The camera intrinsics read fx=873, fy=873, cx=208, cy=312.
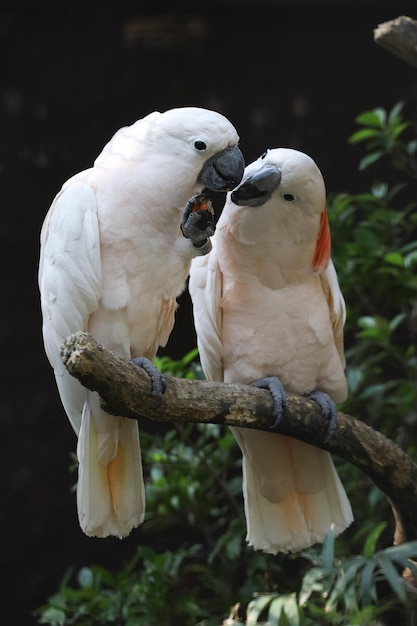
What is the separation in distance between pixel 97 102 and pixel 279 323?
1.83 metres

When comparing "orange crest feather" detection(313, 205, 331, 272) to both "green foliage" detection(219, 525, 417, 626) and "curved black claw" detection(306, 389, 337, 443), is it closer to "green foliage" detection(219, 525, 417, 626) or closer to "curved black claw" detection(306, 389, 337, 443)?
"curved black claw" detection(306, 389, 337, 443)

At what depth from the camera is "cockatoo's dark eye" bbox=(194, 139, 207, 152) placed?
87.4 inches

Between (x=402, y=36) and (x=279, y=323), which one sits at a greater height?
(x=402, y=36)

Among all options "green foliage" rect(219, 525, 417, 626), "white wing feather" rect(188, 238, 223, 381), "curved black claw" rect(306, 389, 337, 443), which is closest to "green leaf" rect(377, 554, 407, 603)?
"green foliage" rect(219, 525, 417, 626)

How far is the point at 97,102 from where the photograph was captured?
13.0 feet

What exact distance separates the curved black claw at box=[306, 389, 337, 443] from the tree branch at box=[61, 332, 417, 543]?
16mm

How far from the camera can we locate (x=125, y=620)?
3068 millimetres

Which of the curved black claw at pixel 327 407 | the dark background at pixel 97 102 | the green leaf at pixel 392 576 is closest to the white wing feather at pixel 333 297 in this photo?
the curved black claw at pixel 327 407

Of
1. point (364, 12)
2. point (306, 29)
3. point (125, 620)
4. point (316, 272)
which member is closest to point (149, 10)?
point (306, 29)

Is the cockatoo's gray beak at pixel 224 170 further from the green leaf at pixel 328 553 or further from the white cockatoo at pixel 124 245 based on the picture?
the green leaf at pixel 328 553

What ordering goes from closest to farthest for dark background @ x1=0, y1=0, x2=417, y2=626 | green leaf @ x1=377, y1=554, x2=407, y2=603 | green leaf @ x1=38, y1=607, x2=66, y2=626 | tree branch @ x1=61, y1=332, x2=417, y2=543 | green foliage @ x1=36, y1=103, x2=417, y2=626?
tree branch @ x1=61, y1=332, x2=417, y2=543 → green leaf @ x1=377, y1=554, x2=407, y2=603 → green leaf @ x1=38, y1=607, x2=66, y2=626 → green foliage @ x1=36, y1=103, x2=417, y2=626 → dark background @ x1=0, y1=0, x2=417, y2=626

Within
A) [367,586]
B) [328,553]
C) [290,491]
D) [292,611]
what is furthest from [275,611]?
[290,491]

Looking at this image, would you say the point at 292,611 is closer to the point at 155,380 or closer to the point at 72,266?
the point at 155,380

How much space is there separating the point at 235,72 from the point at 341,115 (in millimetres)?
522
